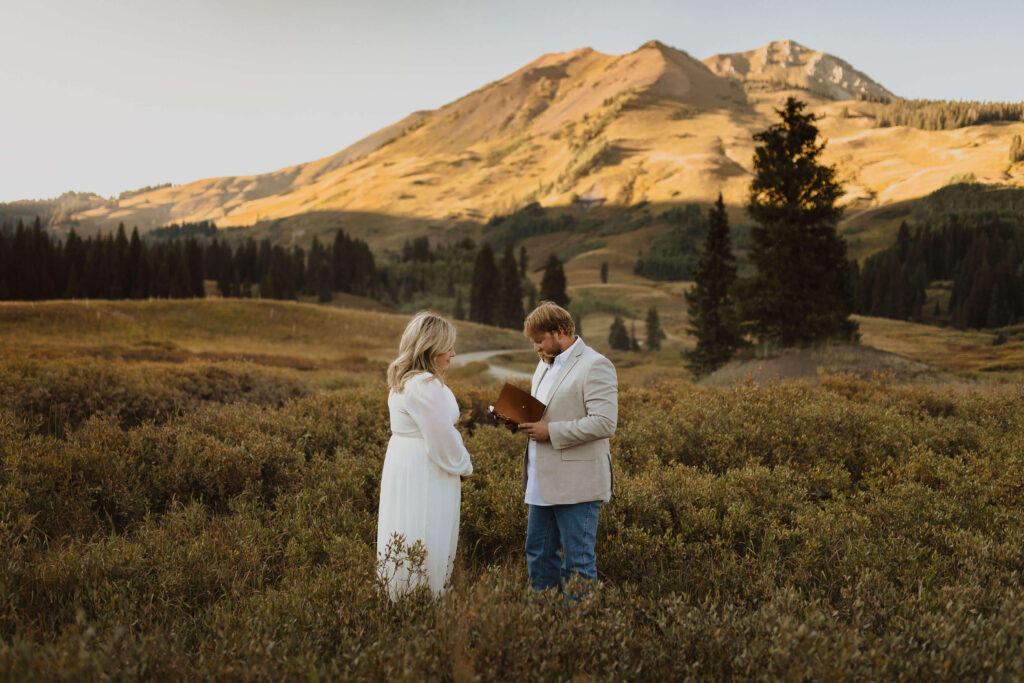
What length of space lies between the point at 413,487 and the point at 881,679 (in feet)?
9.93

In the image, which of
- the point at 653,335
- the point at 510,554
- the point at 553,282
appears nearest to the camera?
the point at 510,554

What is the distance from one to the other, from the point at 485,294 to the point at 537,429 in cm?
8798

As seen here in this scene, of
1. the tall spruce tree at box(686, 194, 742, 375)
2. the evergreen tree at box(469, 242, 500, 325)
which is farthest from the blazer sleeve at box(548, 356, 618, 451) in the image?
the evergreen tree at box(469, 242, 500, 325)

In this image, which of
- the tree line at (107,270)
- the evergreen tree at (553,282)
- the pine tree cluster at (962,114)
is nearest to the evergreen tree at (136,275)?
the tree line at (107,270)

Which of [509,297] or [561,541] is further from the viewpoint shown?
[509,297]

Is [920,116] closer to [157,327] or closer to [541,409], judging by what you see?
[157,327]

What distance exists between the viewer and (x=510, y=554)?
222 inches

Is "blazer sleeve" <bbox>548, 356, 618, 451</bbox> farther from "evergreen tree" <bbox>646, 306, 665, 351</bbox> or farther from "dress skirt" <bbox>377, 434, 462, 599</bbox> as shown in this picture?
"evergreen tree" <bbox>646, 306, 665, 351</bbox>

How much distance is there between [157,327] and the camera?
161 feet

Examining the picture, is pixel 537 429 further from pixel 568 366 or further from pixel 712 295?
pixel 712 295

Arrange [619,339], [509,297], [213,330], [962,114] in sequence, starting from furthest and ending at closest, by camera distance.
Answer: [509,297] < [962,114] < [619,339] < [213,330]

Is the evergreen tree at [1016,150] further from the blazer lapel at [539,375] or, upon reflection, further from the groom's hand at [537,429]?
the groom's hand at [537,429]

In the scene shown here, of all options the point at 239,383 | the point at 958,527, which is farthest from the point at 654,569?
the point at 239,383

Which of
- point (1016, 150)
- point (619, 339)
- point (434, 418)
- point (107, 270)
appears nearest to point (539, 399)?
point (434, 418)
